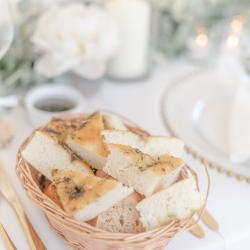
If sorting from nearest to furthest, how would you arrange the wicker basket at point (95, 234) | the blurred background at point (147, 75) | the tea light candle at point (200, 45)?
the wicker basket at point (95, 234) < the blurred background at point (147, 75) < the tea light candle at point (200, 45)

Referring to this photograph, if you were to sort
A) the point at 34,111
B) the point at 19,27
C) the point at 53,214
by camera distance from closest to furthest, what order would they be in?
1. the point at 53,214
2. the point at 34,111
3. the point at 19,27

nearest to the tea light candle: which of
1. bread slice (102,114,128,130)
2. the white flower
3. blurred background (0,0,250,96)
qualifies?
blurred background (0,0,250,96)

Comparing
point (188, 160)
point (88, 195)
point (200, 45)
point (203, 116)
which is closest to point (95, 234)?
point (88, 195)

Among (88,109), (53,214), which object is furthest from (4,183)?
(88,109)

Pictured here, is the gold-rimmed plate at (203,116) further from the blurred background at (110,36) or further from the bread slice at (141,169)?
the bread slice at (141,169)

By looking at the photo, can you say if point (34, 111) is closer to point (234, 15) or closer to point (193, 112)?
point (193, 112)

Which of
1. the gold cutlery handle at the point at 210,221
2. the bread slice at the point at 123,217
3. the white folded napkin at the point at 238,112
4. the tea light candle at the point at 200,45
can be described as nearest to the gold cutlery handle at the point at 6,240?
the bread slice at the point at 123,217
